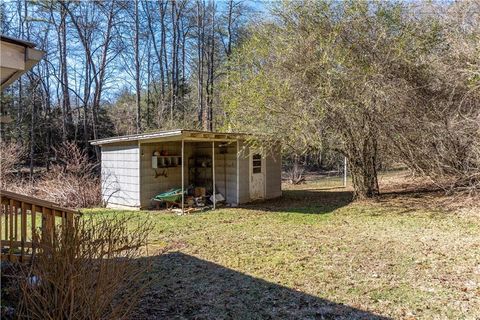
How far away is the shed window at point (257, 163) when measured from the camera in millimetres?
11695

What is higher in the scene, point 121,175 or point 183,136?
point 183,136

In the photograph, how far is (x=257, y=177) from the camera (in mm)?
11789

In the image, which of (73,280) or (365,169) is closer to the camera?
(73,280)

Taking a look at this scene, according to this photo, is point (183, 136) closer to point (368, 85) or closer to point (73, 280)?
point (368, 85)

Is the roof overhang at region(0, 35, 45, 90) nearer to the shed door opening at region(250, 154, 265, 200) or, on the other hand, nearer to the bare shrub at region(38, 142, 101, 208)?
the shed door opening at region(250, 154, 265, 200)

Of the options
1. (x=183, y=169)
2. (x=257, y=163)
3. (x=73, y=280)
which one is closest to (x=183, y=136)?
(x=183, y=169)

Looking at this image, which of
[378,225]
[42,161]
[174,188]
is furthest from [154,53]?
[378,225]

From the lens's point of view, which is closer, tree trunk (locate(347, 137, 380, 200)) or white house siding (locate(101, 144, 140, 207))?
tree trunk (locate(347, 137, 380, 200))

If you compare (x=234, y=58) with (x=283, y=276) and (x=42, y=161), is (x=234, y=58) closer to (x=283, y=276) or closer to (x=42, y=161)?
(x=283, y=276)

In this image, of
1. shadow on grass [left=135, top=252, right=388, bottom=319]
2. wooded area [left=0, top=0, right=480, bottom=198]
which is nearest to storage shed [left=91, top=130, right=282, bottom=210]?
wooded area [left=0, top=0, right=480, bottom=198]

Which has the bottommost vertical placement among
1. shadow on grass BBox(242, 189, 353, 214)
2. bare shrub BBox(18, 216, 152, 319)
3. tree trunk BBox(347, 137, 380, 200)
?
shadow on grass BBox(242, 189, 353, 214)

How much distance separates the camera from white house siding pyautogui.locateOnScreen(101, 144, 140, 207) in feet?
34.4

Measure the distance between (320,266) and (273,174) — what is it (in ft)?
24.7

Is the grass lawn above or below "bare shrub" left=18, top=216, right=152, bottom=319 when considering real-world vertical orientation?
below
